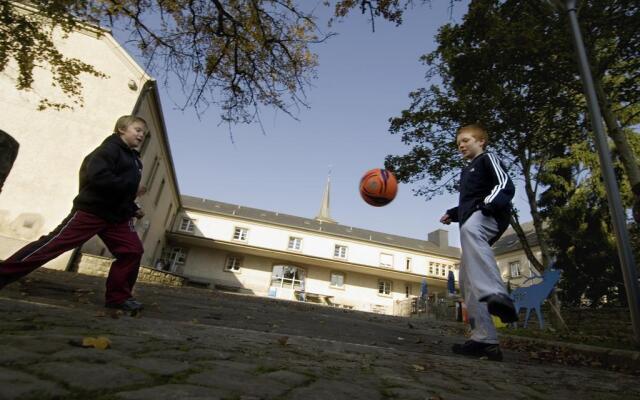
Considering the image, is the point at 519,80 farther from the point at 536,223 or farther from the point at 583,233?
the point at 583,233

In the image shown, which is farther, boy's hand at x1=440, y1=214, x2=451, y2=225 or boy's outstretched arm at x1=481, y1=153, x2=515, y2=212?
boy's hand at x1=440, y1=214, x2=451, y2=225

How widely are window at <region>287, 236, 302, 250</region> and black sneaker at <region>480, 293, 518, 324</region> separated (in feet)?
103

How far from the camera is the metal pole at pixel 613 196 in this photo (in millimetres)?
3855

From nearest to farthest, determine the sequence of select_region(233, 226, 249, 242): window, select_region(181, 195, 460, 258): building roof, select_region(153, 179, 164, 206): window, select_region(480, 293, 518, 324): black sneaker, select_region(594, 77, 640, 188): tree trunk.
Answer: select_region(480, 293, 518, 324): black sneaker, select_region(594, 77, 640, 188): tree trunk, select_region(153, 179, 164, 206): window, select_region(233, 226, 249, 242): window, select_region(181, 195, 460, 258): building roof

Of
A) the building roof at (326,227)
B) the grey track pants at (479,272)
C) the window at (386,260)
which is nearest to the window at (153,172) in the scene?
the building roof at (326,227)

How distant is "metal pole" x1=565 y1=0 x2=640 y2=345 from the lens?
386cm

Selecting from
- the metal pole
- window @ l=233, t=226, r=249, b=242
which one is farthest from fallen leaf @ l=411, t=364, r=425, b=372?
window @ l=233, t=226, r=249, b=242

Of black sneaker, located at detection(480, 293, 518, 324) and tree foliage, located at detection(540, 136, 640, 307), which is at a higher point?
tree foliage, located at detection(540, 136, 640, 307)

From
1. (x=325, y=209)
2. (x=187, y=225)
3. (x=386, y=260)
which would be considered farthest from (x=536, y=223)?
(x=325, y=209)

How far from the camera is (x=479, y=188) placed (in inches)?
138

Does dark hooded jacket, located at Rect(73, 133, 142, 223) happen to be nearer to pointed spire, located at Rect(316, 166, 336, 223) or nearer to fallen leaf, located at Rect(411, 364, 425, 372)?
fallen leaf, located at Rect(411, 364, 425, 372)

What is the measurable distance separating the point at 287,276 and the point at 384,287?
Result: 9.44m

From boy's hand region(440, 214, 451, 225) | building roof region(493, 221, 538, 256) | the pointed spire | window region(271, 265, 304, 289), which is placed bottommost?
boy's hand region(440, 214, 451, 225)

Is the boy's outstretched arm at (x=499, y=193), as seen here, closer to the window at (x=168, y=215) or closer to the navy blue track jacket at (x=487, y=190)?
the navy blue track jacket at (x=487, y=190)
